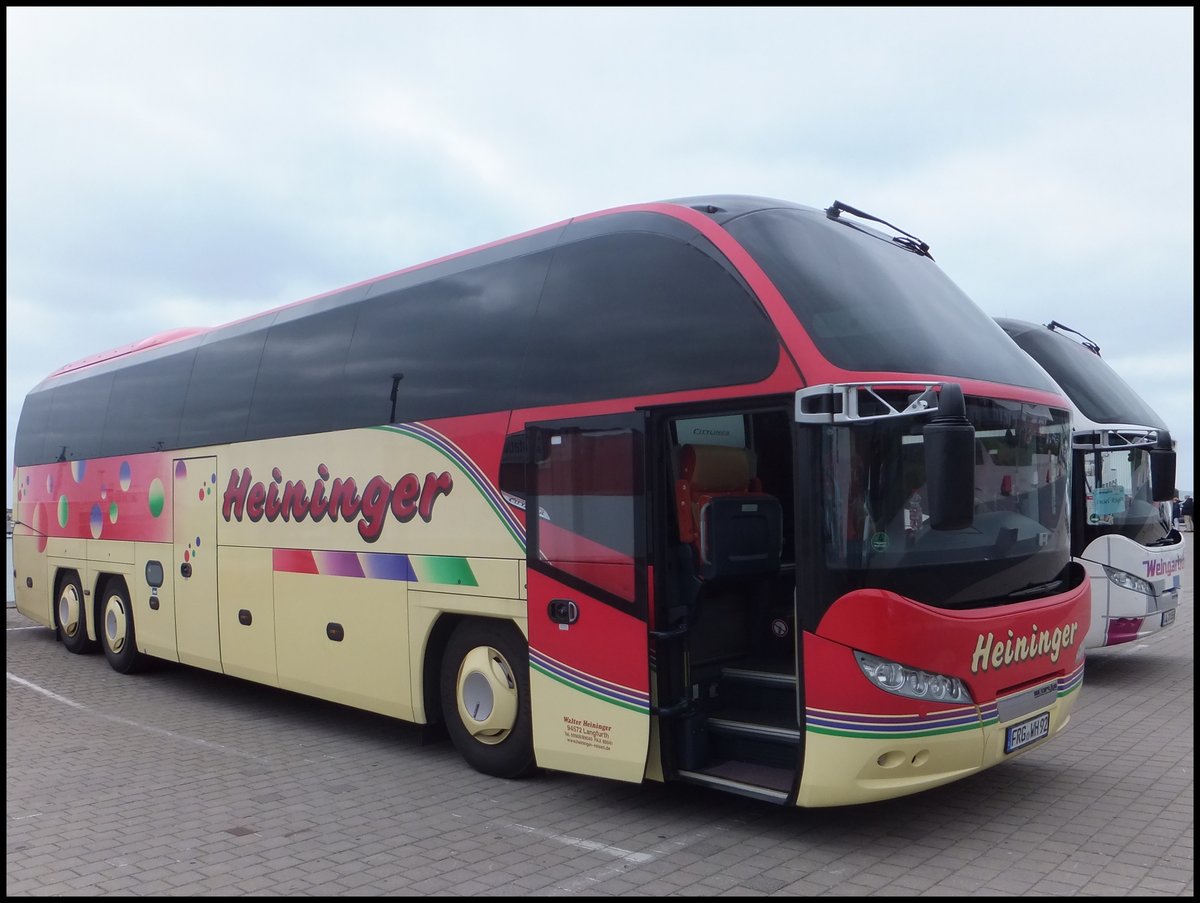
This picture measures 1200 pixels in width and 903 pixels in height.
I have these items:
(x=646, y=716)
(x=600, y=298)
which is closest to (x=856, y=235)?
(x=600, y=298)

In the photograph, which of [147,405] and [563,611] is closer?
[563,611]

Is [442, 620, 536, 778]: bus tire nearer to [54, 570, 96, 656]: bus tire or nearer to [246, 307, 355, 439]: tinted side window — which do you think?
[246, 307, 355, 439]: tinted side window

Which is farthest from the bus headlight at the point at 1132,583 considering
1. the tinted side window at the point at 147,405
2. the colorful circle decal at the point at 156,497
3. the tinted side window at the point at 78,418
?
the tinted side window at the point at 78,418

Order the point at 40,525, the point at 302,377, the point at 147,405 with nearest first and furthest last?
the point at 302,377 → the point at 147,405 → the point at 40,525

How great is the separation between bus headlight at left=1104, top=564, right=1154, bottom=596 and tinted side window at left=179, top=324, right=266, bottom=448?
8733mm

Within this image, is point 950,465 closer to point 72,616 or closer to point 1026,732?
point 1026,732

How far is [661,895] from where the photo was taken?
488cm

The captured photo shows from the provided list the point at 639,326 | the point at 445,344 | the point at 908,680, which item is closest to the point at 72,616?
the point at 445,344

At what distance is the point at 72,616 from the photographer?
1366 cm

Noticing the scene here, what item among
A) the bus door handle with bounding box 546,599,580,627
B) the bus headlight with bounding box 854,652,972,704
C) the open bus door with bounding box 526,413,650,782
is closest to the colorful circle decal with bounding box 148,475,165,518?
the open bus door with bounding box 526,413,650,782

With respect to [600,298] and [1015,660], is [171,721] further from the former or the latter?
[1015,660]

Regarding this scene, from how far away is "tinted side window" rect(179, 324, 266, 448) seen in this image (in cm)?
963

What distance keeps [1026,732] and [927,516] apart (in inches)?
60.4

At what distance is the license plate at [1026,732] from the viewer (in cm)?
573
